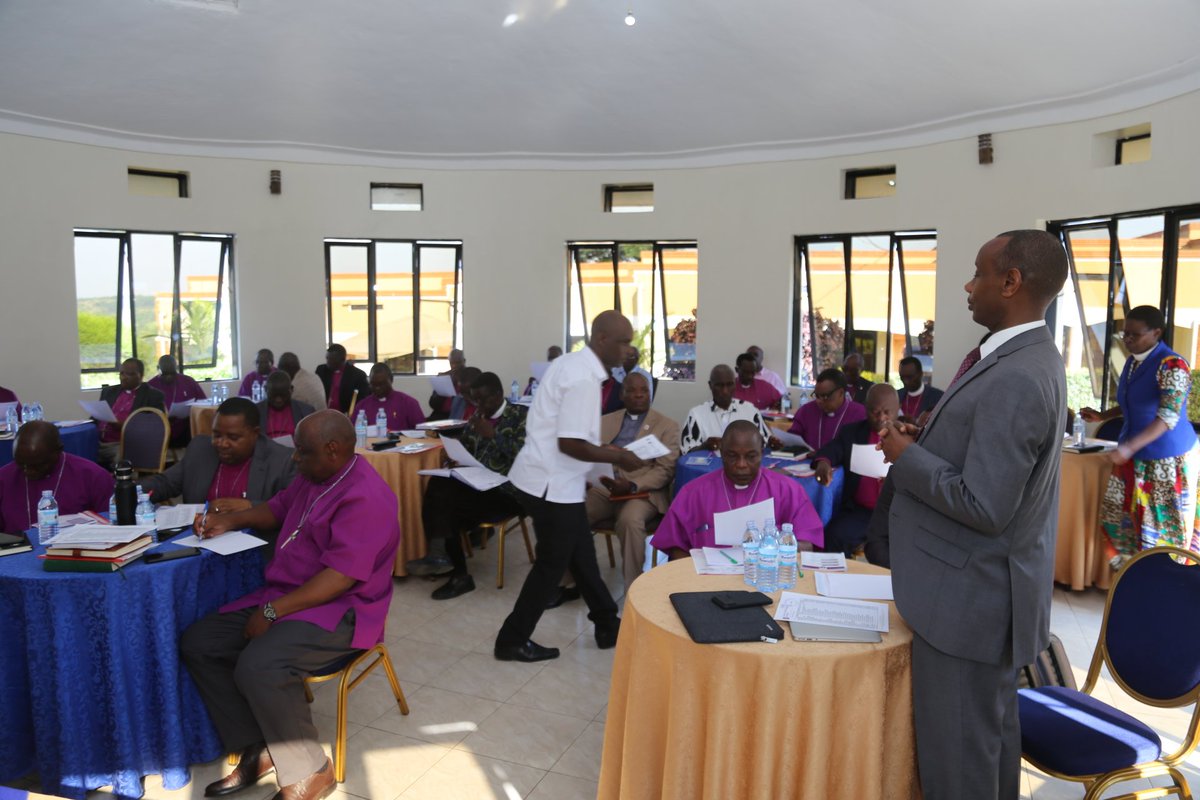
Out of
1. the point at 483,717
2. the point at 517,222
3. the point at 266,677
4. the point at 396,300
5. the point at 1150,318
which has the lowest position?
the point at 483,717

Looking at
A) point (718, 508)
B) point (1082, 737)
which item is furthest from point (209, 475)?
point (1082, 737)

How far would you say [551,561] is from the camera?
401 centimetres

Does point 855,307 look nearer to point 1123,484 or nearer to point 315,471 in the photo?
point 1123,484

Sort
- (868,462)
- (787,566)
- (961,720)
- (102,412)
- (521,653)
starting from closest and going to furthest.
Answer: (961,720), (787,566), (521,653), (868,462), (102,412)

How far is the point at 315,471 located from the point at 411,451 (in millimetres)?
2474

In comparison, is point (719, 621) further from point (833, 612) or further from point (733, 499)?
point (733, 499)

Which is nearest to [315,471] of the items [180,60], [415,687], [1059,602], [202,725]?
[202,725]

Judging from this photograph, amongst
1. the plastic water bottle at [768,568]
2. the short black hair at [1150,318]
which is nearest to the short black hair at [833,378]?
the short black hair at [1150,318]

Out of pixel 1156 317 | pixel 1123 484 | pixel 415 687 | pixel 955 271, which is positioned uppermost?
pixel 955 271

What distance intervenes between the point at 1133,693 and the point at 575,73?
854 centimetres

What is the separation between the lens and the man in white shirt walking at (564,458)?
150 inches

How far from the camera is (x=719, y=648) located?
218 centimetres

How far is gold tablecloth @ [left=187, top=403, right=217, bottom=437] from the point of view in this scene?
340 inches

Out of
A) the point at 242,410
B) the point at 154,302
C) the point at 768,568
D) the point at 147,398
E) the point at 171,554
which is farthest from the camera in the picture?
the point at 154,302
